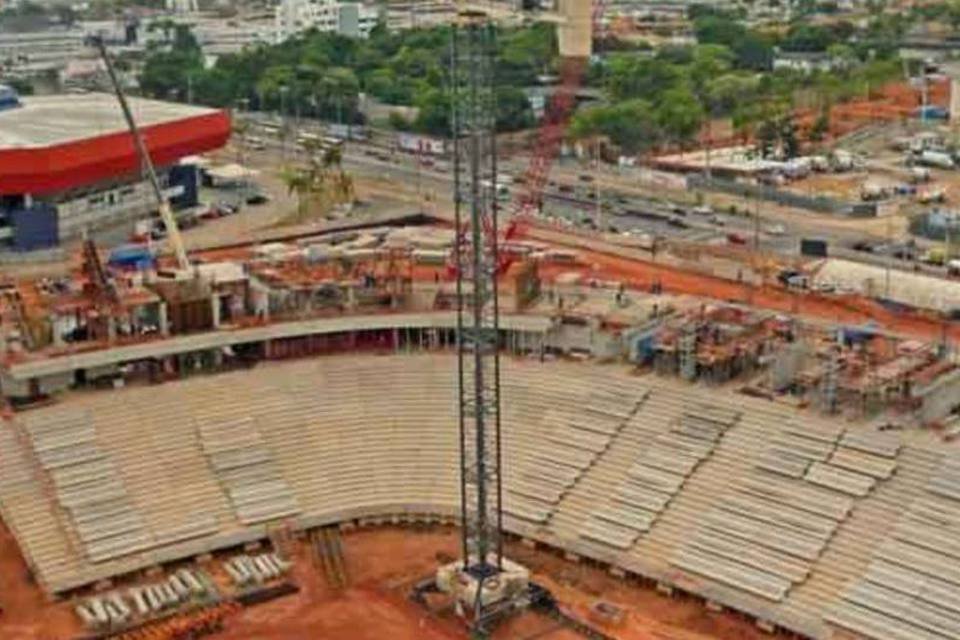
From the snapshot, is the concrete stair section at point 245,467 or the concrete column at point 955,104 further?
the concrete column at point 955,104

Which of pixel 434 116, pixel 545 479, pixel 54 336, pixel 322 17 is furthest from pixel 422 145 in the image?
pixel 322 17

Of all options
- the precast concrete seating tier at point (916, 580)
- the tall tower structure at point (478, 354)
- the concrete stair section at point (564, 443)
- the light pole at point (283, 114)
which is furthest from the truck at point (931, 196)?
the tall tower structure at point (478, 354)

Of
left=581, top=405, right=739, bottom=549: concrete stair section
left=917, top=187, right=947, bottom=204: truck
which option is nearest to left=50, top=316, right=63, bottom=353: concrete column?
left=581, top=405, right=739, bottom=549: concrete stair section

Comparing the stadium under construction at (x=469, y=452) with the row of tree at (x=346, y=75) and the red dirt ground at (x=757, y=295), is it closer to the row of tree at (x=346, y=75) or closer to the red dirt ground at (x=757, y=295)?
the red dirt ground at (x=757, y=295)

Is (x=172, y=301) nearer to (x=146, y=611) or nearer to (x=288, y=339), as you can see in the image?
(x=288, y=339)

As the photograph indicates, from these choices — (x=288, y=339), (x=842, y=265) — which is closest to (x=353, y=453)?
(x=288, y=339)

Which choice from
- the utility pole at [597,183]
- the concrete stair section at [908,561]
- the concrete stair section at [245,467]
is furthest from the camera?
the utility pole at [597,183]
